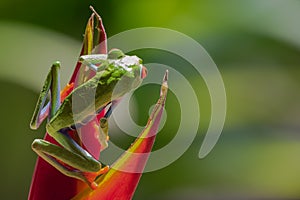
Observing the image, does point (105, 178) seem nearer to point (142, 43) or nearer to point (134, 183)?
point (134, 183)

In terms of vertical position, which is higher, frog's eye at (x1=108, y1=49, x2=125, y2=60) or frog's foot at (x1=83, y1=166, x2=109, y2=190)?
frog's eye at (x1=108, y1=49, x2=125, y2=60)

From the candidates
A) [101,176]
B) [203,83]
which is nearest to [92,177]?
[101,176]

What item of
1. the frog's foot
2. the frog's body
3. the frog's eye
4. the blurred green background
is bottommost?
the frog's foot

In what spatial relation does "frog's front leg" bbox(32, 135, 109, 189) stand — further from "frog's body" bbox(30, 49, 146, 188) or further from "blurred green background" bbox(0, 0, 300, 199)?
"blurred green background" bbox(0, 0, 300, 199)

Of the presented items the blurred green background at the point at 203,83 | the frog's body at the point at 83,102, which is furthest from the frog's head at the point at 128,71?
the blurred green background at the point at 203,83

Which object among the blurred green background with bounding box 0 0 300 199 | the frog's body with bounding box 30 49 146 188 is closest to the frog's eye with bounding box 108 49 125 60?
the frog's body with bounding box 30 49 146 188

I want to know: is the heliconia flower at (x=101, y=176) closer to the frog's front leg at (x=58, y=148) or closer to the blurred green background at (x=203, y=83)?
the frog's front leg at (x=58, y=148)
